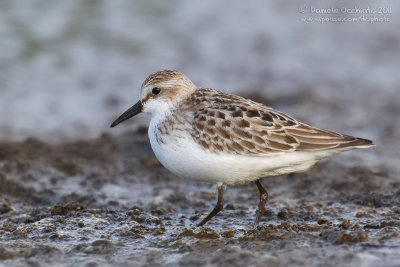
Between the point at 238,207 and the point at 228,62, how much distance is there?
18.6 feet

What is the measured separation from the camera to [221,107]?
6.20m

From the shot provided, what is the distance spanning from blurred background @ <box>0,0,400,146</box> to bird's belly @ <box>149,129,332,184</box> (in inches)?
150

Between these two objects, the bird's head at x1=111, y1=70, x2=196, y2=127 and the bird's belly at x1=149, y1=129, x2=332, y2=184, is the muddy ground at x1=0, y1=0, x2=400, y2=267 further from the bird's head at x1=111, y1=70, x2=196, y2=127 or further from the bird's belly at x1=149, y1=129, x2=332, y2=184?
the bird's head at x1=111, y1=70, x2=196, y2=127

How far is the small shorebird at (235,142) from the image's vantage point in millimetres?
5973

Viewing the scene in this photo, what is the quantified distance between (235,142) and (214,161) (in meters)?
0.27


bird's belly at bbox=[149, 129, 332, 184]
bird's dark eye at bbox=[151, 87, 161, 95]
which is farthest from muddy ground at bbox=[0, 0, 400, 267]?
bird's dark eye at bbox=[151, 87, 161, 95]

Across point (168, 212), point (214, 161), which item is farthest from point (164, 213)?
point (214, 161)

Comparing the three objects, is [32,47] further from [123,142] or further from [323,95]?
[323,95]

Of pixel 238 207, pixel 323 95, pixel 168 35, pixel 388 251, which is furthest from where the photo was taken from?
pixel 168 35

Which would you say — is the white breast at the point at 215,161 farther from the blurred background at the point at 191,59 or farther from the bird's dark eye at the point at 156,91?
the blurred background at the point at 191,59

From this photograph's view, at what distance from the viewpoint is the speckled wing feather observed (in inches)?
235

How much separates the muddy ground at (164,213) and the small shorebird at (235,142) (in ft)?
1.97

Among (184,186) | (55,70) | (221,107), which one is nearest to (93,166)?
(184,186)

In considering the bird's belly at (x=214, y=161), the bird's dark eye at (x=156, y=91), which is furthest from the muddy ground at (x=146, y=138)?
the bird's dark eye at (x=156, y=91)
